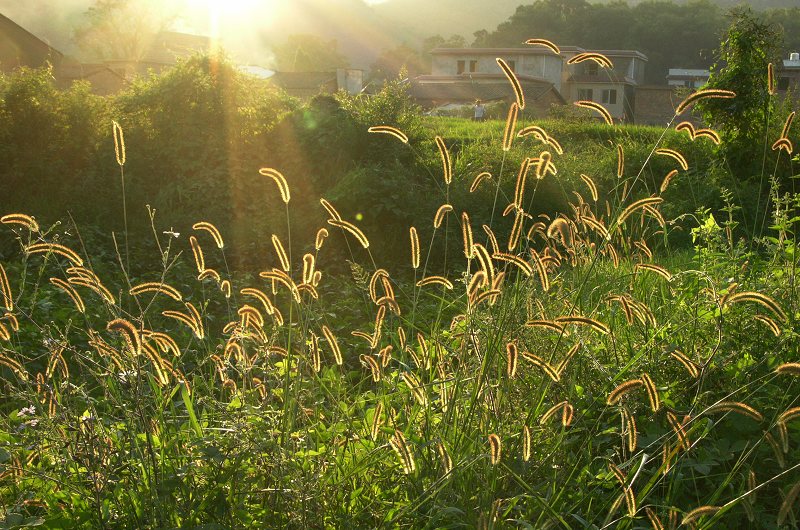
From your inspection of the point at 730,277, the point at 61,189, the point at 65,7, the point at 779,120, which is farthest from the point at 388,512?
the point at 65,7

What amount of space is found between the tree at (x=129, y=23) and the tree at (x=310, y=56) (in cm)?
2071

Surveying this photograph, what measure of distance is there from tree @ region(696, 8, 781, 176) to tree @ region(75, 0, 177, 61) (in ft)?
171

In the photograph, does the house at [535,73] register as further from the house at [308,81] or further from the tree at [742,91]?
the tree at [742,91]

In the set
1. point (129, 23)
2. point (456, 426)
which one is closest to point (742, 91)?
point (456, 426)

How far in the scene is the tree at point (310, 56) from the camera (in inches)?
3342

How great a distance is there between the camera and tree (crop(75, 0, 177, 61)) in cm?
5931

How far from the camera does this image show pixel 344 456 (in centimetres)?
291

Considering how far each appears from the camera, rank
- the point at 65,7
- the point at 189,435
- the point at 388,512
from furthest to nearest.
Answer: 1. the point at 65,7
2. the point at 189,435
3. the point at 388,512

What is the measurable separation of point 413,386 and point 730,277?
6.00 ft

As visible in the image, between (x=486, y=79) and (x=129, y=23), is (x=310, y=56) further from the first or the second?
(x=486, y=79)

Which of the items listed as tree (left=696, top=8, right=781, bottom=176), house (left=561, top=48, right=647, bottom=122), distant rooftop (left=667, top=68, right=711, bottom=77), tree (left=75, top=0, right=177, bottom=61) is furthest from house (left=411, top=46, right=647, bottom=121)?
tree (left=696, top=8, right=781, bottom=176)

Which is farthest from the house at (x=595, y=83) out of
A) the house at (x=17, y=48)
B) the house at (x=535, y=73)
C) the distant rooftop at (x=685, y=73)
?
the house at (x=17, y=48)

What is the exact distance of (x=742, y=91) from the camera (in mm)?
11922

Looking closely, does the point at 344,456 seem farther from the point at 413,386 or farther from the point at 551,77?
the point at 551,77
